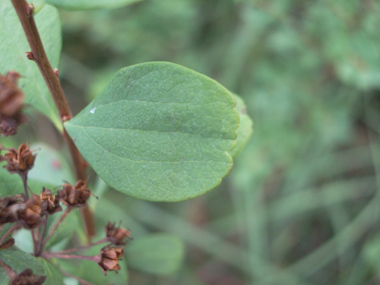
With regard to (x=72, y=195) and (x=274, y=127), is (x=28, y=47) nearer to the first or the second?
(x=72, y=195)

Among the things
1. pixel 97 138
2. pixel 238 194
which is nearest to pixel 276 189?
pixel 238 194

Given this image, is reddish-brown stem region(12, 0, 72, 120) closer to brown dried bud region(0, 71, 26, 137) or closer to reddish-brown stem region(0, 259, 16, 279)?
brown dried bud region(0, 71, 26, 137)

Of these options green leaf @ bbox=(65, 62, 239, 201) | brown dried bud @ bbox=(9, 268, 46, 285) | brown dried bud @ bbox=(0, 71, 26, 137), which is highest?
brown dried bud @ bbox=(0, 71, 26, 137)

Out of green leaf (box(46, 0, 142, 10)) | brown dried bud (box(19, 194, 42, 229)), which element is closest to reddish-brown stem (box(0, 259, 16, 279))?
brown dried bud (box(19, 194, 42, 229))

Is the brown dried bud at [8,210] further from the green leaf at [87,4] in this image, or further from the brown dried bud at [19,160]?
the green leaf at [87,4]

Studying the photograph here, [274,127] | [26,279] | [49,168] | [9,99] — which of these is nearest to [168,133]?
[9,99]
